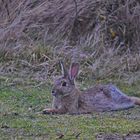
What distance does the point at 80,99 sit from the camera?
334 inches

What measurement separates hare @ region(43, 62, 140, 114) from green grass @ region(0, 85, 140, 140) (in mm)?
195

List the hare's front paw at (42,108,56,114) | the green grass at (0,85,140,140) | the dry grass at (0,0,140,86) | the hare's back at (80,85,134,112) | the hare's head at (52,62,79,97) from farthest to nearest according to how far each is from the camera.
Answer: the dry grass at (0,0,140,86) < the hare's back at (80,85,134,112) < the hare's head at (52,62,79,97) < the hare's front paw at (42,108,56,114) < the green grass at (0,85,140,140)

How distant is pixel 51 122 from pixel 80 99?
1.22 m

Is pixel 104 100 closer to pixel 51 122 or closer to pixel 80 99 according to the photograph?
pixel 80 99

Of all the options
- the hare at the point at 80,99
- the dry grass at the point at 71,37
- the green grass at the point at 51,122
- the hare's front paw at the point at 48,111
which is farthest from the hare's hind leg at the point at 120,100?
the dry grass at the point at 71,37

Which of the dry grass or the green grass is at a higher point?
the dry grass

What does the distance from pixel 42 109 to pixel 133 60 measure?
392 cm

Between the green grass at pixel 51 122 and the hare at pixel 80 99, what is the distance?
195 mm

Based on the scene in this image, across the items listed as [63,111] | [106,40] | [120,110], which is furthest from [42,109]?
[106,40]

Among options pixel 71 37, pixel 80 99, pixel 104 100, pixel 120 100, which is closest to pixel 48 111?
pixel 80 99

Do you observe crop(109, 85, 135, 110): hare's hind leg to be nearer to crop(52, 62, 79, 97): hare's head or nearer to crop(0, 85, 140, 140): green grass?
crop(0, 85, 140, 140): green grass

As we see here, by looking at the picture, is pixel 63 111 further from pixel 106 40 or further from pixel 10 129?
pixel 106 40

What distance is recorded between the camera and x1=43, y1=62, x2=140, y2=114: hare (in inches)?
327

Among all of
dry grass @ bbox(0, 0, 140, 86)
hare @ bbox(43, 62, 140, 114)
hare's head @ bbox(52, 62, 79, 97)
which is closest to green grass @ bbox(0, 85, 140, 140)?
hare @ bbox(43, 62, 140, 114)
